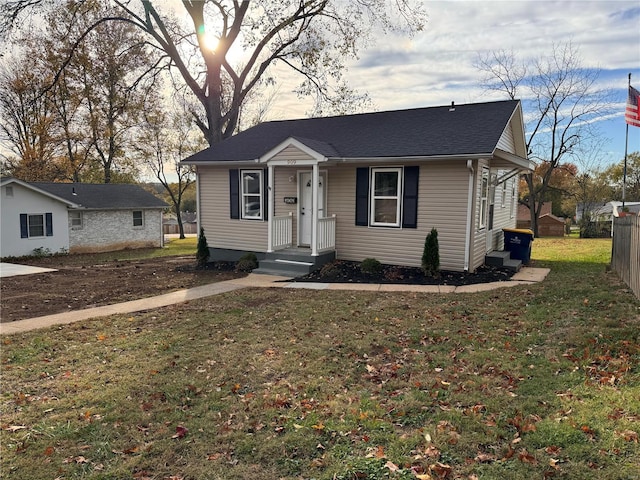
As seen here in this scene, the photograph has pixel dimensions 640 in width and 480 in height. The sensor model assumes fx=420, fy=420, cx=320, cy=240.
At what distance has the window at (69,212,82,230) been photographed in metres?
21.0

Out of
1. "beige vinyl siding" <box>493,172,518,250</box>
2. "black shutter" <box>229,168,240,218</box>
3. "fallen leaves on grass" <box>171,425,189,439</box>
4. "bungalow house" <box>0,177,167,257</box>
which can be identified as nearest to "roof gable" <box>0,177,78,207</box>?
"bungalow house" <box>0,177,167,257</box>

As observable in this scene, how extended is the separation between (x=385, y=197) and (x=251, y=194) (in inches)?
176

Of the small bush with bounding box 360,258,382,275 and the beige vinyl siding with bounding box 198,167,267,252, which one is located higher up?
the beige vinyl siding with bounding box 198,167,267,252

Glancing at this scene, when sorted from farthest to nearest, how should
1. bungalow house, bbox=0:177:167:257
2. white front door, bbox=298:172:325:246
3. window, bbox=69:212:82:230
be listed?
window, bbox=69:212:82:230, bungalow house, bbox=0:177:167:257, white front door, bbox=298:172:325:246

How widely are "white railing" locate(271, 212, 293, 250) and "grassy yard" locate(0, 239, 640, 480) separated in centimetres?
525

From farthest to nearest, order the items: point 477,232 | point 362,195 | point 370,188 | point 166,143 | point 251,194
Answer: point 166,143, point 251,194, point 362,195, point 370,188, point 477,232

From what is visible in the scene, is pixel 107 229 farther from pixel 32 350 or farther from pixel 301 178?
pixel 32 350

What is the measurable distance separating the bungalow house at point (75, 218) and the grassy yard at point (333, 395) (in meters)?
14.9

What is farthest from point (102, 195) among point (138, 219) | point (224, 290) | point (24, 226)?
point (224, 290)

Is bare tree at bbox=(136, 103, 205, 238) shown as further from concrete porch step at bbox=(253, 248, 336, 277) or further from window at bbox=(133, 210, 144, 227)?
concrete porch step at bbox=(253, 248, 336, 277)

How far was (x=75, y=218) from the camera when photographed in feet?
69.5

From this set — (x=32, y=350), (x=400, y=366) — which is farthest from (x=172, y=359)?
(x=400, y=366)

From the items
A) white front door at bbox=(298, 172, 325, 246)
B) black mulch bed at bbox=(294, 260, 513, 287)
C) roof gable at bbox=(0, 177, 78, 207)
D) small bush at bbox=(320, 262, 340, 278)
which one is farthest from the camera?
roof gable at bbox=(0, 177, 78, 207)

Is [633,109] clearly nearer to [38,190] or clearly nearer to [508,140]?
[508,140]
